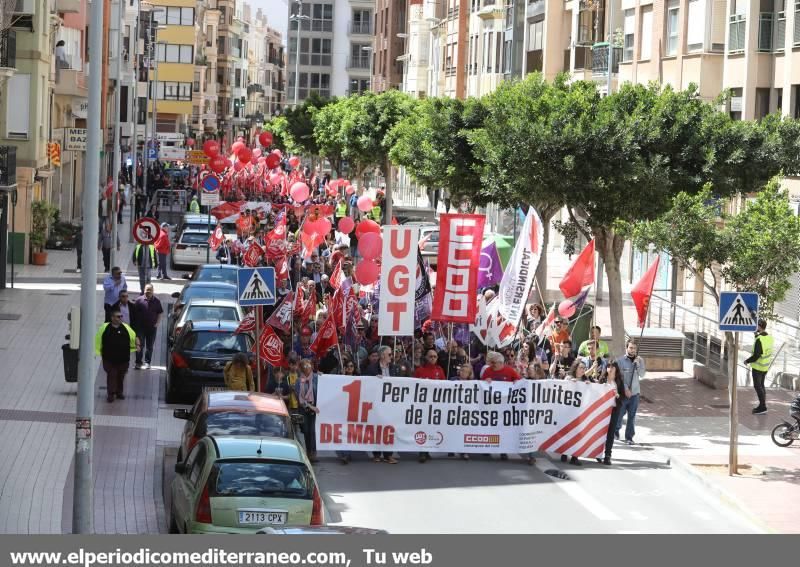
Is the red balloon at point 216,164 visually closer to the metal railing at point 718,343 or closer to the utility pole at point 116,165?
the utility pole at point 116,165

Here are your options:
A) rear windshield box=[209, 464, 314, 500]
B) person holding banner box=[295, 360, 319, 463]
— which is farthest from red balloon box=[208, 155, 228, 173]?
rear windshield box=[209, 464, 314, 500]

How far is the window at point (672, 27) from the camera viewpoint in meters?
43.6

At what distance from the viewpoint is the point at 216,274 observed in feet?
107

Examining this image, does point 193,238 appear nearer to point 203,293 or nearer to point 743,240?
point 203,293

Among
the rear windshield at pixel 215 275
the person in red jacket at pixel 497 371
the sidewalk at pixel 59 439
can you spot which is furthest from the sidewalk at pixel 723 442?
the rear windshield at pixel 215 275

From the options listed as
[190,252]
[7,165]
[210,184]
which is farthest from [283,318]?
[190,252]

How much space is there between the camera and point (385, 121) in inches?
2606

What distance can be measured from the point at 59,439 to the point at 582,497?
7.03 metres

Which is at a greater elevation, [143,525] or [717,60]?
[717,60]

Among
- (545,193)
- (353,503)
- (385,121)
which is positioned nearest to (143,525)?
(353,503)

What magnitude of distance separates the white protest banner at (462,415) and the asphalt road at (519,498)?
298mm

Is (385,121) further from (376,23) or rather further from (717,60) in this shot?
(376,23)

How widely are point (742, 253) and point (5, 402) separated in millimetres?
11096
